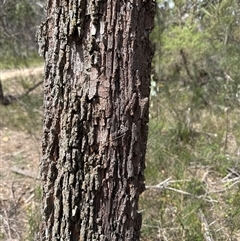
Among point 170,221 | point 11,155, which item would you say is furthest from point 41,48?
point 11,155

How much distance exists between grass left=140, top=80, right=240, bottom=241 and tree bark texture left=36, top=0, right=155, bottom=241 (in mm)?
1226

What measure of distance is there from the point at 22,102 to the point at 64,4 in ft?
15.8

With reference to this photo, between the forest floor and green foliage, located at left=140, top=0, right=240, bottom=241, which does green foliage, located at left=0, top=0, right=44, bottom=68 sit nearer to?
the forest floor

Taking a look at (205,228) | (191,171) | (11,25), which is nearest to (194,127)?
(191,171)

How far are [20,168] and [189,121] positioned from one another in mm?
1980

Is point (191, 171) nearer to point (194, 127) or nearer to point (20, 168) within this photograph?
point (194, 127)

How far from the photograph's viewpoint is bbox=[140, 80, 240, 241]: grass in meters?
3.36

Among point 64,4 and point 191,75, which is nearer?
point 64,4

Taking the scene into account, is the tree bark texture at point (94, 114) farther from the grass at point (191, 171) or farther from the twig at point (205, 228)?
the grass at point (191, 171)

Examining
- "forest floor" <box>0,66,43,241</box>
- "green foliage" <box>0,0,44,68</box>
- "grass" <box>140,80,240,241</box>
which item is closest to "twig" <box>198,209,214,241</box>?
"grass" <box>140,80,240,241</box>

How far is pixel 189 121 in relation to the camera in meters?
5.42

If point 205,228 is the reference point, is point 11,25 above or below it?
above

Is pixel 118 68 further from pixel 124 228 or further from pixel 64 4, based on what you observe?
pixel 124 228

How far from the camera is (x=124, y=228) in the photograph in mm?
2219
